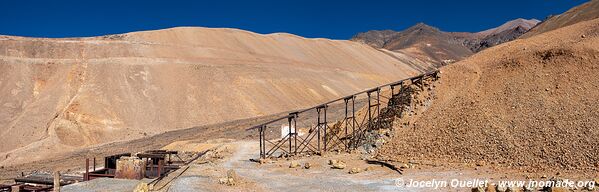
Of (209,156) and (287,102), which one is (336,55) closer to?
(287,102)

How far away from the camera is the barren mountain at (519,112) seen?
18.4 m

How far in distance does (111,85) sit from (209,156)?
1013 inches

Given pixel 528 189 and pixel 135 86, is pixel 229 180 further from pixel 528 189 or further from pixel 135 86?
pixel 135 86

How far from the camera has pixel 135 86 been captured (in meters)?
53.5

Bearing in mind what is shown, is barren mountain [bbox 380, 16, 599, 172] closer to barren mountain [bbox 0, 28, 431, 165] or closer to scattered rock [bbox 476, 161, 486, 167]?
scattered rock [bbox 476, 161, 486, 167]

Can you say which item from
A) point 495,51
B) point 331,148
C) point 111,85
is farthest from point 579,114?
point 111,85

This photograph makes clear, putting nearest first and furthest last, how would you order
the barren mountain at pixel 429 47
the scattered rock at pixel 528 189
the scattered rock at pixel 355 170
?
the scattered rock at pixel 528 189
the scattered rock at pixel 355 170
the barren mountain at pixel 429 47

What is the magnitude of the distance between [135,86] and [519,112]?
41.8 meters

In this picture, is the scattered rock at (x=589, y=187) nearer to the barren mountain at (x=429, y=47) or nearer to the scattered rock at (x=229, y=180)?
the scattered rock at (x=229, y=180)

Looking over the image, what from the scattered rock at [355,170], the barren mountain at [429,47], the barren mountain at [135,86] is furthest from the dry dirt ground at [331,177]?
the barren mountain at [429,47]

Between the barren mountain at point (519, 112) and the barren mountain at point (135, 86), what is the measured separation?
29.6 metres

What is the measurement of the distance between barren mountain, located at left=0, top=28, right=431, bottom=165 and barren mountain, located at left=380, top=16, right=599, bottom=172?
29.6 metres

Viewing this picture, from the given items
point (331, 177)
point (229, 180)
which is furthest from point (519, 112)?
point (229, 180)

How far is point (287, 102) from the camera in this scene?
57.2m
